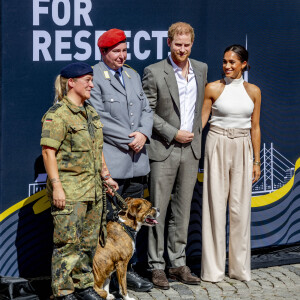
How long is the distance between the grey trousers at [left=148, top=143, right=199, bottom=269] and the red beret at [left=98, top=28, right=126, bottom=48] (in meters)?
1.15

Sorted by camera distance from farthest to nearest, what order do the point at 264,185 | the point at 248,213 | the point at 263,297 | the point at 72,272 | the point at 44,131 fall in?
the point at 264,185, the point at 248,213, the point at 263,297, the point at 72,272, the point at 44,131

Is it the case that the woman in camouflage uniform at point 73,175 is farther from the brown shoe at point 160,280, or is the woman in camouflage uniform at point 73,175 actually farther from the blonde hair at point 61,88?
the brown shoe at point 160,280

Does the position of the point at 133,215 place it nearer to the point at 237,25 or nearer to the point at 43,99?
the point at 43,99

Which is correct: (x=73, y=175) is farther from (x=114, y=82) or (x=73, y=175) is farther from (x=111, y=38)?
(x=111, y=38)

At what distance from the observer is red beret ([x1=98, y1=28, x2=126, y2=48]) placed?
20.7 ft

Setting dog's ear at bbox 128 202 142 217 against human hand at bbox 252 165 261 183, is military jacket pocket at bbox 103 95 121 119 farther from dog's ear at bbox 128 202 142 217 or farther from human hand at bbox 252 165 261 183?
human hand at bbox 252 165 261 183

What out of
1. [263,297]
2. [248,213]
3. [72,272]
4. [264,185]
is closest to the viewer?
[72,272]

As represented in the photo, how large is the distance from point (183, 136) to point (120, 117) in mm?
679

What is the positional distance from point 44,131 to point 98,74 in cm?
92

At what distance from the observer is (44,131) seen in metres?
5.71

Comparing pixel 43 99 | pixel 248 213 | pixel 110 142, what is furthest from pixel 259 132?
pixel 43 99

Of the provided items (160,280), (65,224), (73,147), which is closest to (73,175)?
(73,147)

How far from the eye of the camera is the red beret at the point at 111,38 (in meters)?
6.31

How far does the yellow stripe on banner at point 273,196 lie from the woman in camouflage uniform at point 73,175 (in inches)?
89.4
